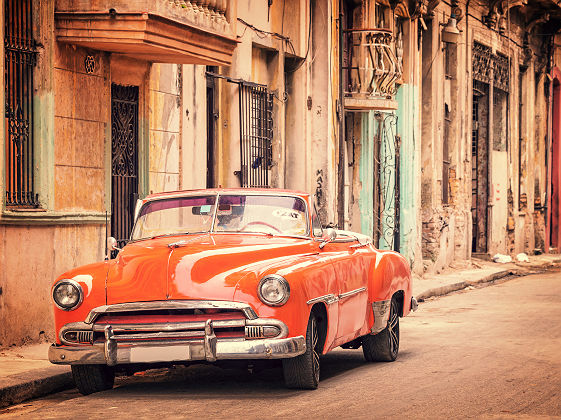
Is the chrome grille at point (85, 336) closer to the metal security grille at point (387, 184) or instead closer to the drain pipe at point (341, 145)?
the drain pipe at point (341, 145)

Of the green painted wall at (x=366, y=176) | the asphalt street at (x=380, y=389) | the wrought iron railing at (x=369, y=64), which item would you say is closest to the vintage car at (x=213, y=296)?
the asphalt street at (x=380, y=389)

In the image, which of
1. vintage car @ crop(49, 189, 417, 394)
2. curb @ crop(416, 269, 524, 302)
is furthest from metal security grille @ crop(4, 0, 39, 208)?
curb @ crop(416, 269, 524, 302)

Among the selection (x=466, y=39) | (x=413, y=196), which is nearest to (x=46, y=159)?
(x=413, y=196)

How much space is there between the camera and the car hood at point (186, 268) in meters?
8.29

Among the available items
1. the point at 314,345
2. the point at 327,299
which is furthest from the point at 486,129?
the point at 314,345

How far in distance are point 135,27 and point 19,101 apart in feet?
4.92

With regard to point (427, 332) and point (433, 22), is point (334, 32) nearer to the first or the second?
point (433, 22)

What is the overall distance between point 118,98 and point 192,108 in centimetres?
161

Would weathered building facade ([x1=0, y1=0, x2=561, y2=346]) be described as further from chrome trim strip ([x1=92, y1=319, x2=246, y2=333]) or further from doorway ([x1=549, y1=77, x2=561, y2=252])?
chrome trim strip ([x1=92, y1=319, x2=246, y2=333])

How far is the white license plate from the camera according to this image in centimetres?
812

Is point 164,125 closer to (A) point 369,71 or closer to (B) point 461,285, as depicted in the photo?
(A) point 369,71

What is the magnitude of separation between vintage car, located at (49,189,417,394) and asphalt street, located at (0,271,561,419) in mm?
311

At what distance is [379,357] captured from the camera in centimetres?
1083

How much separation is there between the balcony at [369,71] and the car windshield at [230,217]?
12.3m
